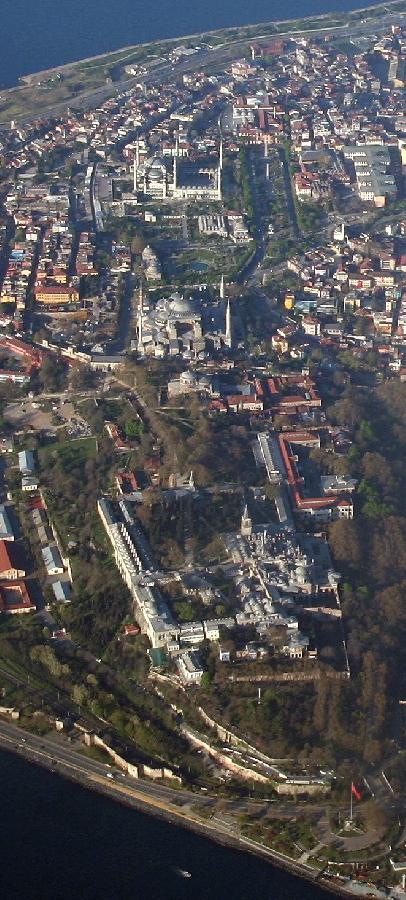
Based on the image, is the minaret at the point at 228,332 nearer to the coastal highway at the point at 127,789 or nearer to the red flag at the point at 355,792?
the coastal highway at the point at 127,789

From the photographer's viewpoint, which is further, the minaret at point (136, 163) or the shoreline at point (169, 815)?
the minaret at point (136, 163)

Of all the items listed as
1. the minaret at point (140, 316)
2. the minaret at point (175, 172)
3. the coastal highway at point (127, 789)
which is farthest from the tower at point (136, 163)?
the coastal highway at point (127, 789)

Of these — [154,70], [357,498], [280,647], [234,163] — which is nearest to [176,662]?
Answer: [280,647]

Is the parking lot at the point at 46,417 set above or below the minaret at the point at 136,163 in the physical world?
below

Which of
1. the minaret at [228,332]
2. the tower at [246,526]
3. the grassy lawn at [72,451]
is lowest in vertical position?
the tower at [246,526]

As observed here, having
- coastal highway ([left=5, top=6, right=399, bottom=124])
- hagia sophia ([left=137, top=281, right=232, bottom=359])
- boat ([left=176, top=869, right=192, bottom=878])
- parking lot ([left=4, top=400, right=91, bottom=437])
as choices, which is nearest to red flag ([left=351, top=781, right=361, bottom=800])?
boat ([left=176, top=869, right=192, bottom=878])

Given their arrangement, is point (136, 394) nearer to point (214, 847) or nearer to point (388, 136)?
point (214, 847)

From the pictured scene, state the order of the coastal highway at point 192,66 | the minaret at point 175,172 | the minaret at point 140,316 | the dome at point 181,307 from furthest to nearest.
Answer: the coastal highway at point 192,66
the minaret at point 175,172
the dome at point 181,307
the minaret at point 140,316

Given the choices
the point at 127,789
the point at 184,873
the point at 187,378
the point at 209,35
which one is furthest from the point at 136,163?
the point at 184,873

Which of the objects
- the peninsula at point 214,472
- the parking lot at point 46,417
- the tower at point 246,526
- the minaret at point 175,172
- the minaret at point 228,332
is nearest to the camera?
the peninsula at point 214,472
